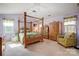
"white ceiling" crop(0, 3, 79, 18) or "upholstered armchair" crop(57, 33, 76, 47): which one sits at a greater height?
"white ceiling" crop(0, 3, 79, 18)

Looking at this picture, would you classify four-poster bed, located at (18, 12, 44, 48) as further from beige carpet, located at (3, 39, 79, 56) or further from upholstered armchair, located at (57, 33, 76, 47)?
upholstered armchair, located at (57, 33, 76, 47)

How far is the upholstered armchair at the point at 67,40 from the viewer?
7.36 ft

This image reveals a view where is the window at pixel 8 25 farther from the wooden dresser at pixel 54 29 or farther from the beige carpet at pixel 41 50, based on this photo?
the wooden dresser at pixel 54 29

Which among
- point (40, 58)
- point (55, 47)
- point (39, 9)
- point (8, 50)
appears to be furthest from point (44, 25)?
point (8, 50)

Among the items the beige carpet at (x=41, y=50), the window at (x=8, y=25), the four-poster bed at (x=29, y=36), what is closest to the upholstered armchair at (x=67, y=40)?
the beige carpet at (x=41, y=50)

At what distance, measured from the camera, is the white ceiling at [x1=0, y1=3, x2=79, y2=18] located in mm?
2225

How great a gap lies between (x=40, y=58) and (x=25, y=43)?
43 cm

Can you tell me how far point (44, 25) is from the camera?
7.65 ft

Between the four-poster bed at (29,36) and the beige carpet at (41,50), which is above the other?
the four-poster bed at (29,36)

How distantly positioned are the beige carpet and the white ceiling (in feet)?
1.87

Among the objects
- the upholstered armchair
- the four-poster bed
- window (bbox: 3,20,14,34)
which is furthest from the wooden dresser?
window (bbox: 3,20,14,34)

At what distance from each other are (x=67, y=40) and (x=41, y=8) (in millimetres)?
803

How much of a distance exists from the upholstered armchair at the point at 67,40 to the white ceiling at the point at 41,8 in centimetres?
44

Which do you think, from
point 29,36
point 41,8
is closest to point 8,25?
point 29,36
